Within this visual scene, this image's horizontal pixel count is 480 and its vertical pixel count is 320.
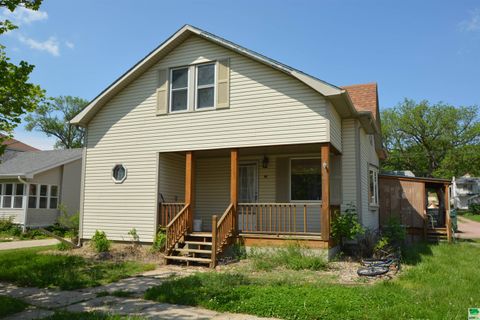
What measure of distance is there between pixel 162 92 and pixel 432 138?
4545 cm

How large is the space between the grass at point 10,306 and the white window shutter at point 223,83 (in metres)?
7.40

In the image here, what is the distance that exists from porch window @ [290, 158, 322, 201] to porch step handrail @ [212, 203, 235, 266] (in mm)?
3118

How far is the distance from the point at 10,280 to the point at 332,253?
25.8 feet

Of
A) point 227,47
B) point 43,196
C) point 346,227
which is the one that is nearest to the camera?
point 346,227

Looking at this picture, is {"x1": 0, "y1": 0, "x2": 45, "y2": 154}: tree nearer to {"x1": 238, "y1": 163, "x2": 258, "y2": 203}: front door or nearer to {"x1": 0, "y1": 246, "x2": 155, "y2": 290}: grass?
{"x1": 0, "y1": 246, "x2": 155, "y2": 290}: grass

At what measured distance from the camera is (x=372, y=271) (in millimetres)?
8500

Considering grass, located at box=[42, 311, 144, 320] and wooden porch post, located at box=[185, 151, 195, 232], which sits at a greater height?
wooden porch post, located at box=[185, 151, 195, 232]

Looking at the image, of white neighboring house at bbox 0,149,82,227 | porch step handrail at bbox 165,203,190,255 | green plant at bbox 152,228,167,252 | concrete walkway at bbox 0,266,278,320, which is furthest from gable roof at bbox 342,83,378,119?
white neighboring house at bbox 0,149,82,227

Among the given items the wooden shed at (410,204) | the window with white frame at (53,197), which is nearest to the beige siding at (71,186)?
the window with white frame at (53,197)

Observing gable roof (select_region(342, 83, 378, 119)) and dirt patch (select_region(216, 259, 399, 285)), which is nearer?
dirt patch (select_region(216, 259, 399, 285))

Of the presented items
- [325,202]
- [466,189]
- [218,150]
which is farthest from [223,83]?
[466,189]

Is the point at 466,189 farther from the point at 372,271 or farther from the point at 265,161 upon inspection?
the point at 372,271

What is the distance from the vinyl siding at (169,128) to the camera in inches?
439

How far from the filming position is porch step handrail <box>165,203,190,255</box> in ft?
36.1
